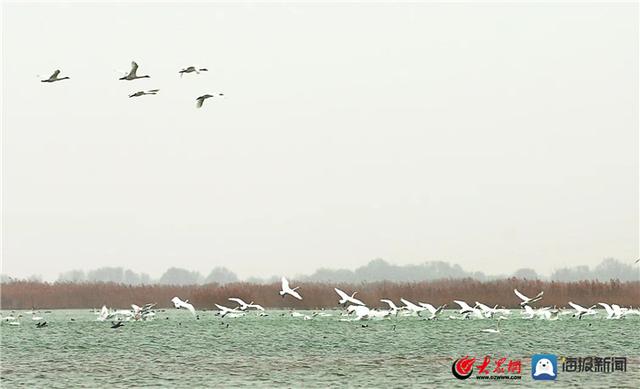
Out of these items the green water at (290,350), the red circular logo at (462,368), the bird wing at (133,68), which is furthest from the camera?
the bird wing at (133,68)

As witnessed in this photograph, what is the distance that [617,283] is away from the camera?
4331 cm

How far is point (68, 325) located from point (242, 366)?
14.2 m

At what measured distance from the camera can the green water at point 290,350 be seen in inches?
835

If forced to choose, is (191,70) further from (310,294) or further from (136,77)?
(310,294)

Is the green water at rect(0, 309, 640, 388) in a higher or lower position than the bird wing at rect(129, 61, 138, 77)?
lower

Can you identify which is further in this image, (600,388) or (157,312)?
(157,312)

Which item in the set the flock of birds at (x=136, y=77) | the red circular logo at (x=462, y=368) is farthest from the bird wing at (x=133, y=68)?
the red circular logo at (x=462, y=368)

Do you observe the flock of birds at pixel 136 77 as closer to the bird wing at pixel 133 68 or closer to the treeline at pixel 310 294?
the bird wing at pixel 133 68

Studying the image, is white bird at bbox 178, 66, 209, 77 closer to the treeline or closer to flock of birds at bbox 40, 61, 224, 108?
flock of birds at bbox 40, 61, 224, 108

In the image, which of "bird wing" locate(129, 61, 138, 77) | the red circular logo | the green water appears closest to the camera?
the green water

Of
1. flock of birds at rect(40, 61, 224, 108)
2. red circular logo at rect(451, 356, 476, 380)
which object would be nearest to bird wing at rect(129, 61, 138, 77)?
flock of birds at rect(40, 61, 224, 108)

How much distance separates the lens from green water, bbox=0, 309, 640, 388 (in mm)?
21219

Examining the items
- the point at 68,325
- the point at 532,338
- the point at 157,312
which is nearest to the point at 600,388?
the point at 532,338

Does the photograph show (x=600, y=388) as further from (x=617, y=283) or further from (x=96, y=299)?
(x=96, y=299)
